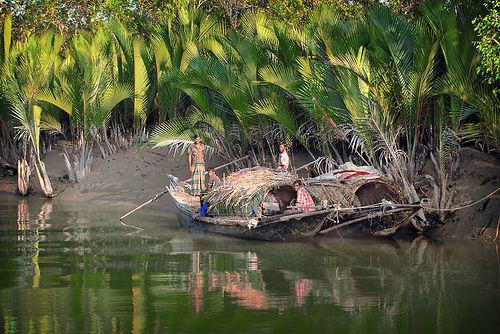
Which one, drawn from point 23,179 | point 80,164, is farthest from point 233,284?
point 23,179

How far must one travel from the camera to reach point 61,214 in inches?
703

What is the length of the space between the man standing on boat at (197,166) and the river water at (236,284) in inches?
63.5

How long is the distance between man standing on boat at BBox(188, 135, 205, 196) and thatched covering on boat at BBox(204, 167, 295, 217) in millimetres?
1446

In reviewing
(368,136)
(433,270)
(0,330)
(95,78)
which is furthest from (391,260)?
(95,78)

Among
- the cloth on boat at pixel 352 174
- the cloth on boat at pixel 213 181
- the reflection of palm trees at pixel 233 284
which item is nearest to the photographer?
the reflection of palm trees at pixel 233 284

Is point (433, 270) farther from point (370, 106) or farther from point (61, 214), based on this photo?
point (61, 214)

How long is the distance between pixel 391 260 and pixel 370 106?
3.14 m

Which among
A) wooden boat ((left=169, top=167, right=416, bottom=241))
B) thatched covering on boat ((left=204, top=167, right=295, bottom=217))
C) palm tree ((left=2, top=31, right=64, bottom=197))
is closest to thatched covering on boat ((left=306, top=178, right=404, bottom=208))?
wooden boat ((left=169, top=167, right=416, bottom=241))

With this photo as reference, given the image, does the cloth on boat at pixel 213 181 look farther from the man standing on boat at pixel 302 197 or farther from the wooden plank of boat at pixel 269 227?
the man standing on boat at pixel 302 197

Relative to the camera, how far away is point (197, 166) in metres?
15.8

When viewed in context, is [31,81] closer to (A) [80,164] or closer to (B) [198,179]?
(A) [80,164]

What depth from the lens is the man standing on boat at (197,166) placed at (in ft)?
51.8

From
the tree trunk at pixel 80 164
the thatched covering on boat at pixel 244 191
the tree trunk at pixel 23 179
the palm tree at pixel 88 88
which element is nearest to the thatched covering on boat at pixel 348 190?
the thatched covering on boat at pixel 244 191

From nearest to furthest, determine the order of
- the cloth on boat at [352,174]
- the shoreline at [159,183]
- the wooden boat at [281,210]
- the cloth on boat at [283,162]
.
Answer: the wooden boat at [281,210]
the cloth on boat at [352,174]
the shoreline at [159,183]
the cloth on boat at [283,162]
